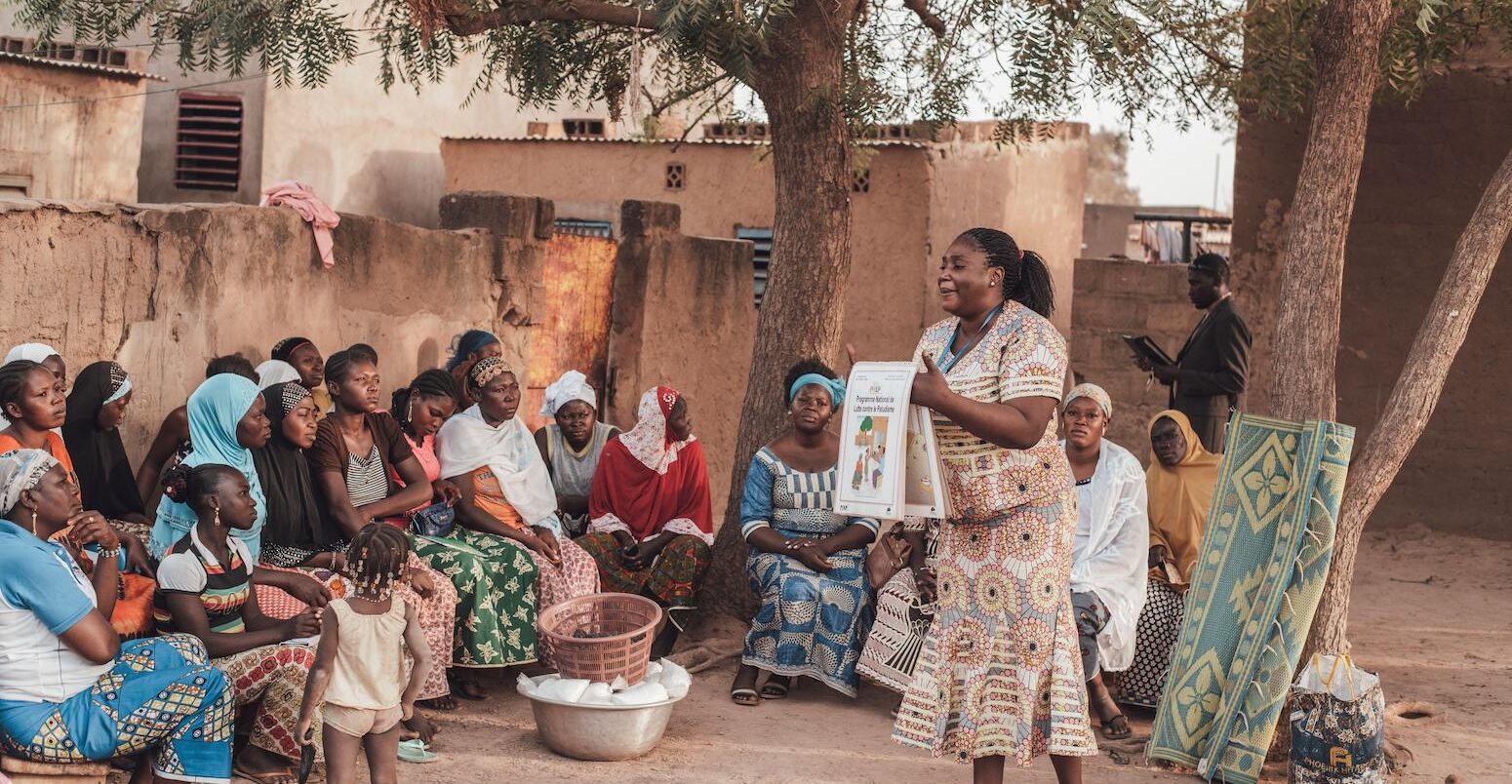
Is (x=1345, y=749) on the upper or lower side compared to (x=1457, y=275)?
lower

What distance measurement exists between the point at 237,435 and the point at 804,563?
230 centimetres

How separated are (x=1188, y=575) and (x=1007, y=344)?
103 inches

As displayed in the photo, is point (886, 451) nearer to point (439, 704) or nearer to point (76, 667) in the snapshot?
point (76, 667)

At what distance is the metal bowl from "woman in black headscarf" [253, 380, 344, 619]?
0.91 m

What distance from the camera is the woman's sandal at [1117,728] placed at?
584cm

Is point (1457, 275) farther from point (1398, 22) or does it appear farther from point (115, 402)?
point (115, 402)

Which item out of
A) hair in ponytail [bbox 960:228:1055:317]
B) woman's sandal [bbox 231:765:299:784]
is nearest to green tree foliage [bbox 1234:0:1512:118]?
hair in ponytail [bbox 960:228:1055:317]

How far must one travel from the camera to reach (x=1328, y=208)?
553cm

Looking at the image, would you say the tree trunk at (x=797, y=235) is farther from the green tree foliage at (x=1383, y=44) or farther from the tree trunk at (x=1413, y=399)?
the tree trunk at (x=1413, y=399)

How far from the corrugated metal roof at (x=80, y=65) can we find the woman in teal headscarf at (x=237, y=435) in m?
9.20

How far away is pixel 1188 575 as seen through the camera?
642 cm

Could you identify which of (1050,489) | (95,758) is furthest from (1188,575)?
(95,758)

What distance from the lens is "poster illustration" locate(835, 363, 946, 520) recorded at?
418 cm

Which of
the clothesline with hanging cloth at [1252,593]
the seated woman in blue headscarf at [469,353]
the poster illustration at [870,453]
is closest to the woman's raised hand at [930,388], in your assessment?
the poster illustration at [870,453]
